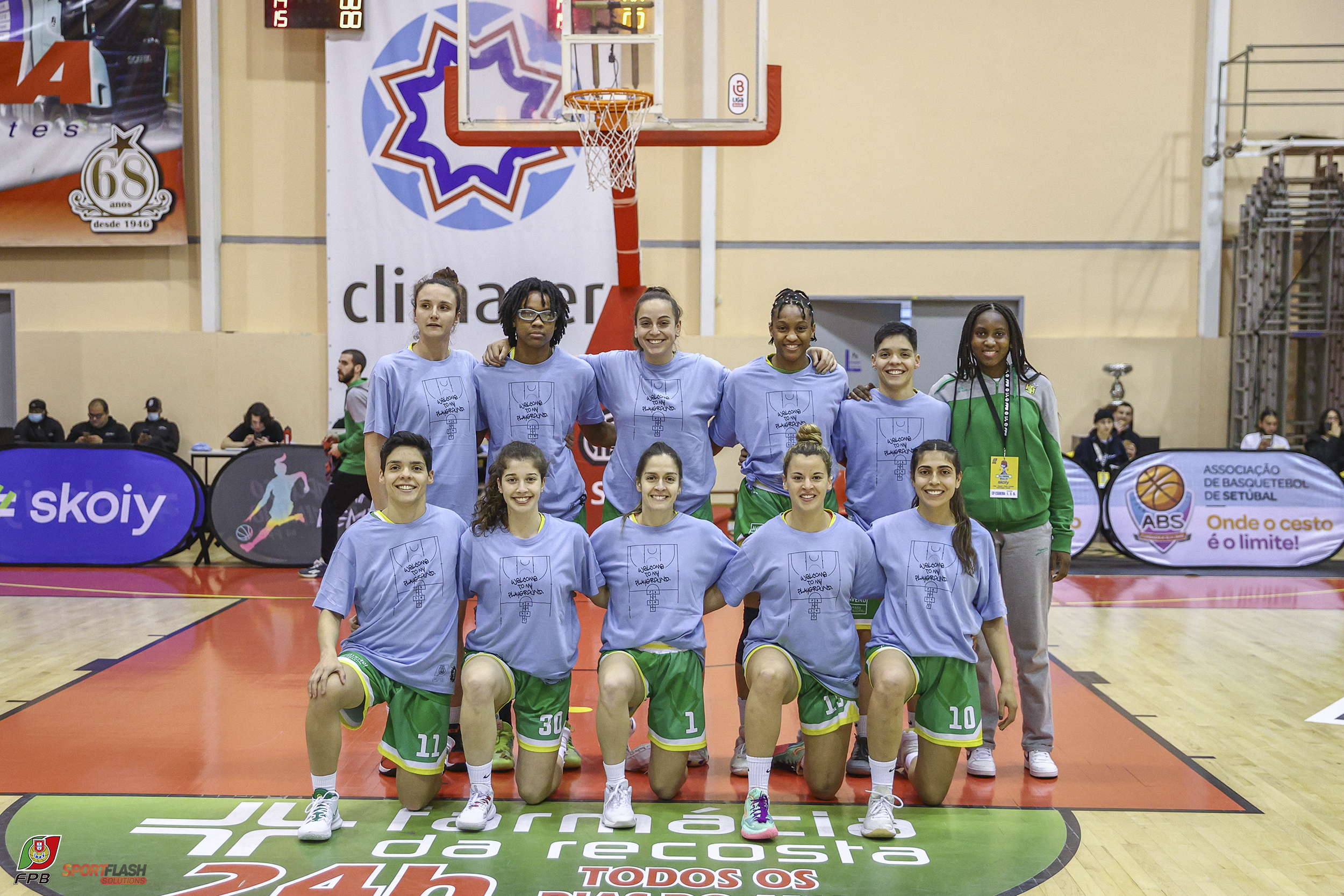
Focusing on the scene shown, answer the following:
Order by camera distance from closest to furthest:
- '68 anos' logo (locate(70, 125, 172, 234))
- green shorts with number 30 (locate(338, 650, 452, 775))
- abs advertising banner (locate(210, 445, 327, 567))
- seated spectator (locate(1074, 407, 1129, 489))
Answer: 1. green shorts with number 30 (locate(338, 650, 452, 775))
2. abs advertising banner (locate(210, 445, 327, 567))
3. seated spectator (locate(1074, 407, 1129, 489))
4. '68 anos' logo (locate(70, 125, 172, 234))

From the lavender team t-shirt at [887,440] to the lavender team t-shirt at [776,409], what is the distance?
95 mm

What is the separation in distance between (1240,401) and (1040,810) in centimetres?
1015

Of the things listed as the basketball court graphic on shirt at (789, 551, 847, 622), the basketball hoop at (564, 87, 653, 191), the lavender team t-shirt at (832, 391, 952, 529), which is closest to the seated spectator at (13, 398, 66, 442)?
the basketball hoop at (564, 87, 653, 191)

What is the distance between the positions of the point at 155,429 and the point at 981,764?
35.2ft

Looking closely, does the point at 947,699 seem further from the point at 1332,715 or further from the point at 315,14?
the point at 315,14

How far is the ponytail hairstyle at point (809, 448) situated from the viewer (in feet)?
12.0

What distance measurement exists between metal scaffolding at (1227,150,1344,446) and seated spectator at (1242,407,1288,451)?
1.10 m

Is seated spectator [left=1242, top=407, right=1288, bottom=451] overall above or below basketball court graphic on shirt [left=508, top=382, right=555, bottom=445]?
below

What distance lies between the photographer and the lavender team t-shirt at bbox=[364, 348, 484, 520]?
13.4ft

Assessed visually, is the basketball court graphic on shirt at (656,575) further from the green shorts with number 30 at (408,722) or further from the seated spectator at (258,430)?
the seated spectator at (258,430)

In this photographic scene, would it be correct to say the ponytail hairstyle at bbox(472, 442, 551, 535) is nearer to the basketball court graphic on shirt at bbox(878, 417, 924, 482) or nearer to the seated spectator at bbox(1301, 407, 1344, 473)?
the basketball court graphic on shirt at bbox(878, 417, 924, 482)

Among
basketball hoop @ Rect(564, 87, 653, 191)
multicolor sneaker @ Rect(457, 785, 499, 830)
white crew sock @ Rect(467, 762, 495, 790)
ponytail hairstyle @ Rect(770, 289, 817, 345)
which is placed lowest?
multicolor sneaker @ Rect(457, 785, 499, 830)

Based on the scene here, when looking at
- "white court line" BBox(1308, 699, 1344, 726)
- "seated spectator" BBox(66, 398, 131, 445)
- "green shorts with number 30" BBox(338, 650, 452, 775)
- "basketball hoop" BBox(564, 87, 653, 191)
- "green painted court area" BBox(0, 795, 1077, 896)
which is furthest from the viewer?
"seated spectator" BBox(66, 398, 131, 445)

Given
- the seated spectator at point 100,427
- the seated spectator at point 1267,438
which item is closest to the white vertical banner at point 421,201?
the seated spectator at point 100,427
